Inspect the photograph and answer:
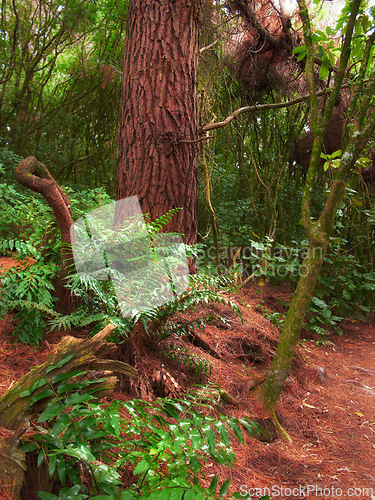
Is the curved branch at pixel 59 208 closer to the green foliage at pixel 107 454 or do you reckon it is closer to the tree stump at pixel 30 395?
the tree stump at pixel 30 395

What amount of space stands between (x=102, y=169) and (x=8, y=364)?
535 cm

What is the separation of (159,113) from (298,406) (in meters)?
2.54

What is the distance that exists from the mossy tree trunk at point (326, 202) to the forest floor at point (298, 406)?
0.27 meters

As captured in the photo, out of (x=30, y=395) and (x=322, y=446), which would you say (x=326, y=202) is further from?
(x=30, y=395)

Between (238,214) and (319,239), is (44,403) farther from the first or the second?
(238,214)

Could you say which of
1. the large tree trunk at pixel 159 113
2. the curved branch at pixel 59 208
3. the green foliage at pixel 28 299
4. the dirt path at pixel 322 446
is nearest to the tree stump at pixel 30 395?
the green foliage at pixel 28 299

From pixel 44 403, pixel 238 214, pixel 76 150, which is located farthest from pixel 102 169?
pixel 44 403

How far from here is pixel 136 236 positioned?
226 centimetres

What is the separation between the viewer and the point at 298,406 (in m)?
2.61

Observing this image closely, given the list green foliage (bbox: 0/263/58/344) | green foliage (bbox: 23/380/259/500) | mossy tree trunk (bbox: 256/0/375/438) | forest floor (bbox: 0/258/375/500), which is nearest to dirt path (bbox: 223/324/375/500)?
forest floor (bbox: 0/258/375/500)

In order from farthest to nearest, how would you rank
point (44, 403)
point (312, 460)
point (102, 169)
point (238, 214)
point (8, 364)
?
point (102, 169), point (238, 214), point (312, 460), point (8, 364), point (44, 403)

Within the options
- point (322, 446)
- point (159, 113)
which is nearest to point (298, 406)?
point (322, 446)

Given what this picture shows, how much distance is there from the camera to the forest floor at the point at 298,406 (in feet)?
5.77

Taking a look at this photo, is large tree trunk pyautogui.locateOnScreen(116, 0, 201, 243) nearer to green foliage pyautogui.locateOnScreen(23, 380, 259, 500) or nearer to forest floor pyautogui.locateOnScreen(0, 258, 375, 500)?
forest floor pyautogui.locateOnScreen(0, 258, 375, 500)
